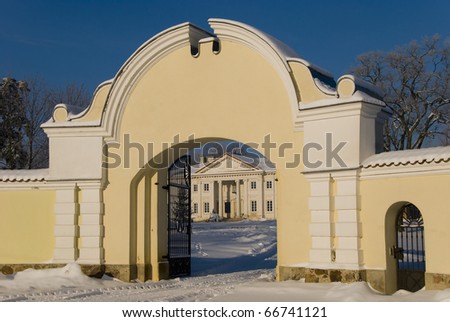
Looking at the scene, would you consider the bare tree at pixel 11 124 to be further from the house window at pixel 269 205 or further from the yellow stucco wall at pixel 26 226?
the house window at pixel 269 205

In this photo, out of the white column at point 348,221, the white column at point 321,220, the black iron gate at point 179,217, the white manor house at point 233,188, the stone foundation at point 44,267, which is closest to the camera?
the white column at point 348,221

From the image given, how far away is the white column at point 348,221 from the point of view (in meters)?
12.3

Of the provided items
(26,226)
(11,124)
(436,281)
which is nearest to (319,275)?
(436,281)

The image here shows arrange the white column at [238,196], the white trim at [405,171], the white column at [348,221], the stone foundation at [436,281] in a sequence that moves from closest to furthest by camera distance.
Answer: the stone foundation at [436,281] < the white trim at [405,171] < the white column at [348,221] < the white column at [238,196]

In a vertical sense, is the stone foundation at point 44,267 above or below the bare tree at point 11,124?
below

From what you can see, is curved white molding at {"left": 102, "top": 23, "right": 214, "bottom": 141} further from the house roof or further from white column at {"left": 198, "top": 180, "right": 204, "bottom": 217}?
white column at {"left": 198, "top": 180, "right": 204, "bottom": 217}

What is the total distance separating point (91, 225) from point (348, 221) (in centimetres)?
611

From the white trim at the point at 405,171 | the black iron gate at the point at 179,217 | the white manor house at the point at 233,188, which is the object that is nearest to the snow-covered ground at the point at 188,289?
the black iron gate at the point at 179,217

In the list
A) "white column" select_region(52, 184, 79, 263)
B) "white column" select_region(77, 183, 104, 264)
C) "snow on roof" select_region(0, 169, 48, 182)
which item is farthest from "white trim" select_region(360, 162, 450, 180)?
"snow on roof" select_region(0, 169, 48, 182)

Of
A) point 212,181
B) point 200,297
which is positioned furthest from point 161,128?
point 212,181

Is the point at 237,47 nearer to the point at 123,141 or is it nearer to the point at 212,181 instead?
the point at 123,141

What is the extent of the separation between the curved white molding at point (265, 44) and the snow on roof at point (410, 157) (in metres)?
1.94

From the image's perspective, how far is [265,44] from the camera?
13414 millimetres
